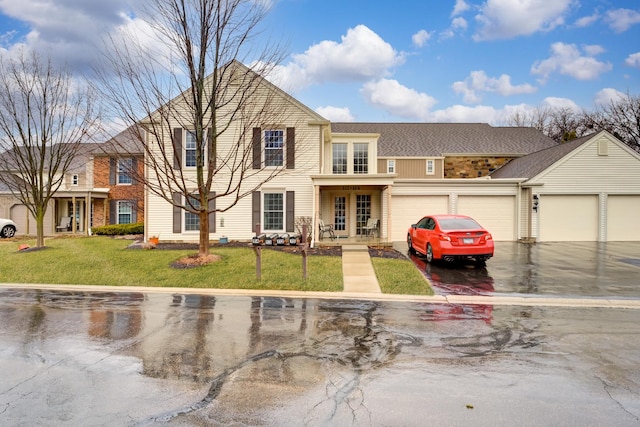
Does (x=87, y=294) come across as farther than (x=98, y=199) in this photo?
No

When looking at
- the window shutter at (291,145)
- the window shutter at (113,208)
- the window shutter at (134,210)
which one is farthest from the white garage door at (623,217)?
the window shutter at (113,208)

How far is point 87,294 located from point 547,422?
9.13 m

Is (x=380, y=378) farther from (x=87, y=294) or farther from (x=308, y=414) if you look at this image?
(x=87, y=294)

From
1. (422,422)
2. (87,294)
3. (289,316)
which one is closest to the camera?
(422,422)

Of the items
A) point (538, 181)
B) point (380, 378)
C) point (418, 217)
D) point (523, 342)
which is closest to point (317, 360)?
point (380, 378)

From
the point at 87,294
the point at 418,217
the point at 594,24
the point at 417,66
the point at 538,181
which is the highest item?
the point at 594,24

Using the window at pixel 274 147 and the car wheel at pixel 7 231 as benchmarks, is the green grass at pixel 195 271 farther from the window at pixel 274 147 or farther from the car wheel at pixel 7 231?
the car wheel at pixel 7 231

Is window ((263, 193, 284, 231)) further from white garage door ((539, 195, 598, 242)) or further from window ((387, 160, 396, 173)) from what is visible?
white garage door ((539, 195, 598, 242))

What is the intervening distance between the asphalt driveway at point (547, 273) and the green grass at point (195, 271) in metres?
0.88

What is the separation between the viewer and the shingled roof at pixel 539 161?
19.5 meters

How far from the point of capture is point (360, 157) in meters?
20.4

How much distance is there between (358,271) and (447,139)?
68.6 feet

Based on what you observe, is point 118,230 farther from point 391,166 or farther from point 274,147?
point 391,166

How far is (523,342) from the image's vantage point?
18.4ft
